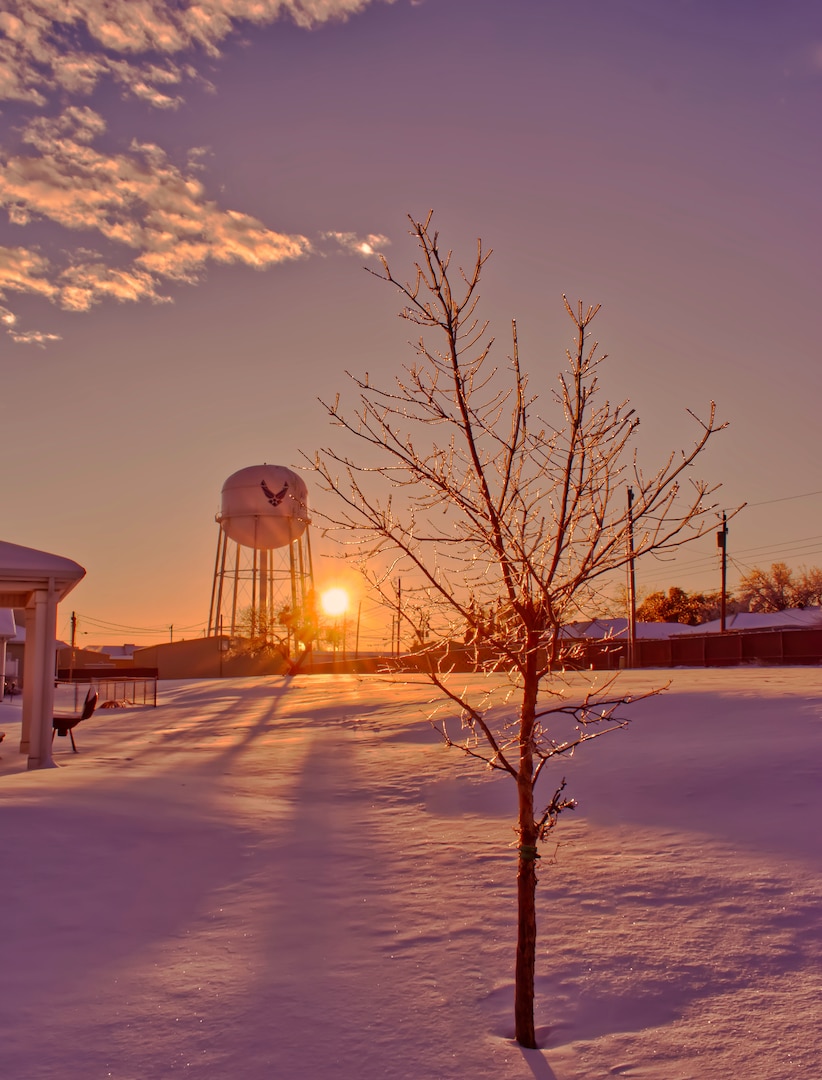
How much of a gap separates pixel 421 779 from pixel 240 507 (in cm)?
3928

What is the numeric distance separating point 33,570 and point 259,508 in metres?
36.2

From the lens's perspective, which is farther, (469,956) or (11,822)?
(11,822)

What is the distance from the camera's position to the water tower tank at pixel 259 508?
161ft

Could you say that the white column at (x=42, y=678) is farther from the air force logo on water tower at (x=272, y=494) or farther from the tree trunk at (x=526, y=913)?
the air force logo on water tower at (x=272, y=494)

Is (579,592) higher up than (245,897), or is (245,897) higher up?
(579,592)

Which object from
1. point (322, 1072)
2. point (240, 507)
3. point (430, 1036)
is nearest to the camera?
point (322, 1072)

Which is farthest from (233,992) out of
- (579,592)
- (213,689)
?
(213,689)

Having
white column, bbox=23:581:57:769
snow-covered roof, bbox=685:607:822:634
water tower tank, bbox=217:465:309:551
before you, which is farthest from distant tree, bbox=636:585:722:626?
white column, bbox=23:581:57:769

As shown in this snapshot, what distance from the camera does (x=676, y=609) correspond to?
75.1 metres

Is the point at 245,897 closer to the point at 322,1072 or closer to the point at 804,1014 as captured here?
the point at 322,1072

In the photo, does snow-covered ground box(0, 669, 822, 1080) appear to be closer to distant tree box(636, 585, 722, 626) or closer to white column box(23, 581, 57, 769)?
white column box(23, 581, 57, 769)

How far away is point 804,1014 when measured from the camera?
4.94 meters

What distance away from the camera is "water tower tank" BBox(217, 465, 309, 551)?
49.0 m

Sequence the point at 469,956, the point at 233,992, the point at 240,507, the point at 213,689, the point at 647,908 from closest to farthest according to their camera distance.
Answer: the point at 233,992 → the point at 469,956 → the point at 647,908 → the point at 213,689 → the point at 240,507
